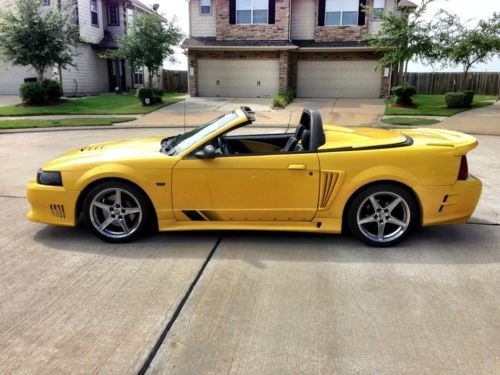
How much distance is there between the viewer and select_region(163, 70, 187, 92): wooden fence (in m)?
35.5

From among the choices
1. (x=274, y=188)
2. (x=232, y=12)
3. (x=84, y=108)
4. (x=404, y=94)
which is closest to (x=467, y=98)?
(x=404, y=94)

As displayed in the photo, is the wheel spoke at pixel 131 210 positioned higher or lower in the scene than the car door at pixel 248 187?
lower

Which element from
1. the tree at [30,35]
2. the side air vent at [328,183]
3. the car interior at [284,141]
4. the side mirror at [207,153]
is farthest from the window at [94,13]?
the side air vent at [328,183]

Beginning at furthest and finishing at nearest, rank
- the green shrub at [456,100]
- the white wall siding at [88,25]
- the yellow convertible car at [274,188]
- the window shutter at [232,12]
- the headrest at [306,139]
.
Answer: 1. the white wall siding at [88,25]
2. the window shutter at [232,12]
3. the green shrub at [456,100]
4. the headrest at [306,139]
5. the yellow convertible car at [274,188]

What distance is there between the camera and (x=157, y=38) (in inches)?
929

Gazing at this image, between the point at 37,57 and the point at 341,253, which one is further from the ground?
the point at 37,57

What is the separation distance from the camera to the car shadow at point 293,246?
455cm

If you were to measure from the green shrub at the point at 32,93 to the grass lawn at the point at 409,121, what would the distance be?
15.3 metres

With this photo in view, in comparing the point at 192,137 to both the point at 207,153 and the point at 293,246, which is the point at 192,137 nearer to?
the point at 207,153

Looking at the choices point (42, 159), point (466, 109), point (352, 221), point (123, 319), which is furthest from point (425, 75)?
point (123, 319)

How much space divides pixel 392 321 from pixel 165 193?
2.49 meters

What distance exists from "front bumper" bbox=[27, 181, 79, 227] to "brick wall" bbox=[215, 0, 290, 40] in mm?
23178

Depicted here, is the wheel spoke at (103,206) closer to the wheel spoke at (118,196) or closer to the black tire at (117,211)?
the black tire at (117,211)

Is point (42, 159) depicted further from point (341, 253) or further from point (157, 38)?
point (157, 38)
